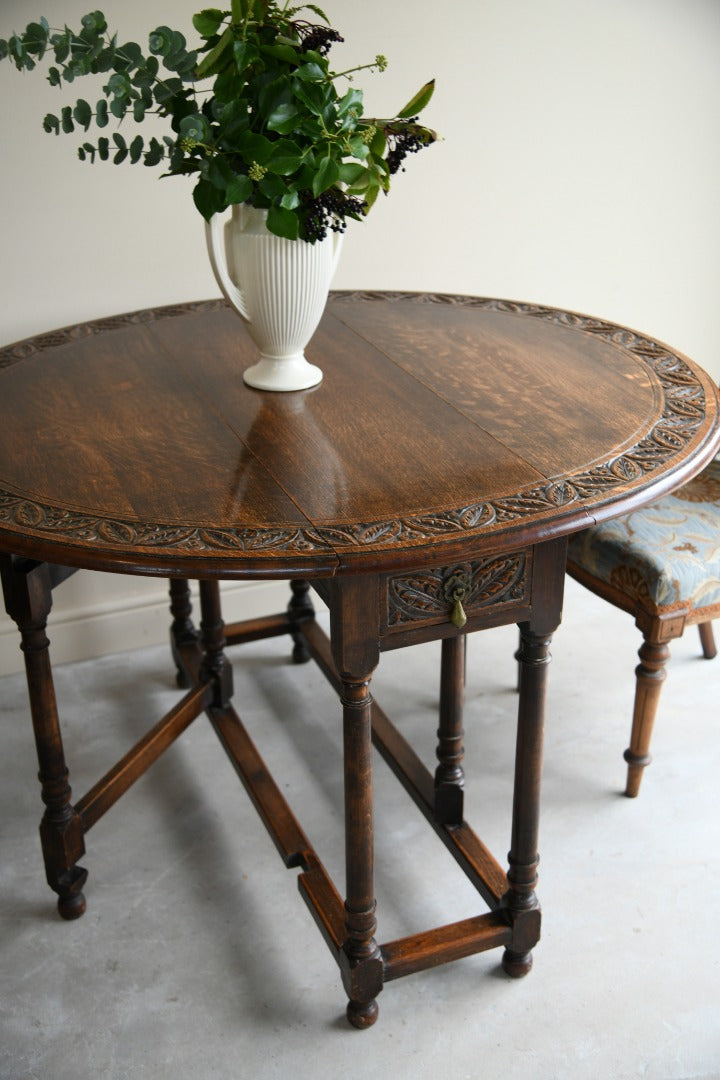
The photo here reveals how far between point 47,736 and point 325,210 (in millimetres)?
976

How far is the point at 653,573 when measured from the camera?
79.7 inches

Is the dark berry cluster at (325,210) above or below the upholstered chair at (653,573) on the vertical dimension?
above

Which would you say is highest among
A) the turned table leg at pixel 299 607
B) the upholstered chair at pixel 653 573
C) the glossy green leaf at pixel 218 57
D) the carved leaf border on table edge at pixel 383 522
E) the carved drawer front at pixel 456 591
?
the glossy green leaf at pixel 218 57

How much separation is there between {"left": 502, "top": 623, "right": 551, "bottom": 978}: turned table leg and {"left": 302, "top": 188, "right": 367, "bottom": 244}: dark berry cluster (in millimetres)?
653

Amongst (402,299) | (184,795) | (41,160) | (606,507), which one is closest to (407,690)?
(184,795)

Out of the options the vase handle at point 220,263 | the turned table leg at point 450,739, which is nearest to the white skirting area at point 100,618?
the turned table leg at point 450,739

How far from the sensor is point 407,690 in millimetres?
2611

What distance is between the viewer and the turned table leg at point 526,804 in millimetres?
1622

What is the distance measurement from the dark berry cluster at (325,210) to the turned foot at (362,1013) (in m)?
1.18

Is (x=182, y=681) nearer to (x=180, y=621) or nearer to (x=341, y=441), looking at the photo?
(x=180, y=621)

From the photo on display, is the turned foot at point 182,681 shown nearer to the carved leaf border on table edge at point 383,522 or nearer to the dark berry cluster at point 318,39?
the carved leaf border on table edge at point 383,522

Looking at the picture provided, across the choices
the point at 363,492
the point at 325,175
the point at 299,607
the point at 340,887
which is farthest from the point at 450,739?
the point at 325,175

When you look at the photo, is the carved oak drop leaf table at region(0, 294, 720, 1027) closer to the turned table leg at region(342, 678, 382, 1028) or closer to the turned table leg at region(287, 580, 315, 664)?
the turned table leg at region(342, 678, 382, 1028)

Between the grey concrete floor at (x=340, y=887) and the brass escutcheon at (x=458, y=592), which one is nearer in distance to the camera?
the brass escutcheon at (x=458, y=592)
